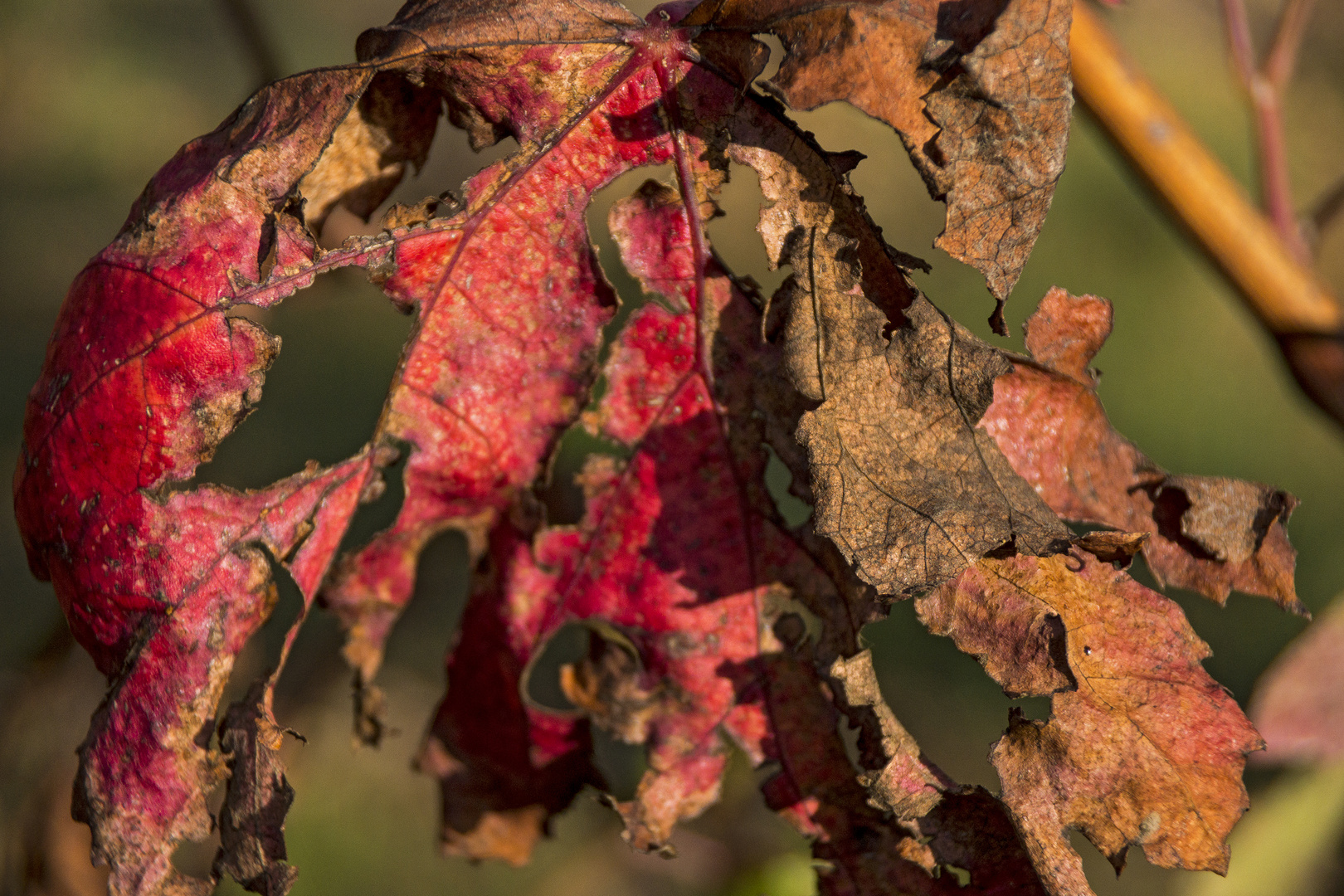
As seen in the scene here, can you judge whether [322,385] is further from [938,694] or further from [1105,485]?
[1105,485]

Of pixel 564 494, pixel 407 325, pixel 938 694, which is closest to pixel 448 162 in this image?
pixel 407 325

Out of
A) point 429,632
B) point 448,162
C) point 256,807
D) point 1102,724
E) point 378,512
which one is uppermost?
point 448,162

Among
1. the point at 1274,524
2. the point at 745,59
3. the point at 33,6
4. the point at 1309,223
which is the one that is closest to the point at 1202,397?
the point at 1309,223

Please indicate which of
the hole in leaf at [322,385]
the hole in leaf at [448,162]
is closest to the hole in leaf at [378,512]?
the hole in leaf at [322,385]

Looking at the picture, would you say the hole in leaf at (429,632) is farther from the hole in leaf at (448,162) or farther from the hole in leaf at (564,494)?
the hole in leaf at (564,494)

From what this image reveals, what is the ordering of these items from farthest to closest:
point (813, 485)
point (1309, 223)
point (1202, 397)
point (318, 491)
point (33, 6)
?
point (1202, 397) → point (33, 6) → point (1309, 223) → point (318, 491) → point (813, 485)

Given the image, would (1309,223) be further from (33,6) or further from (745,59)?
(33,6)
